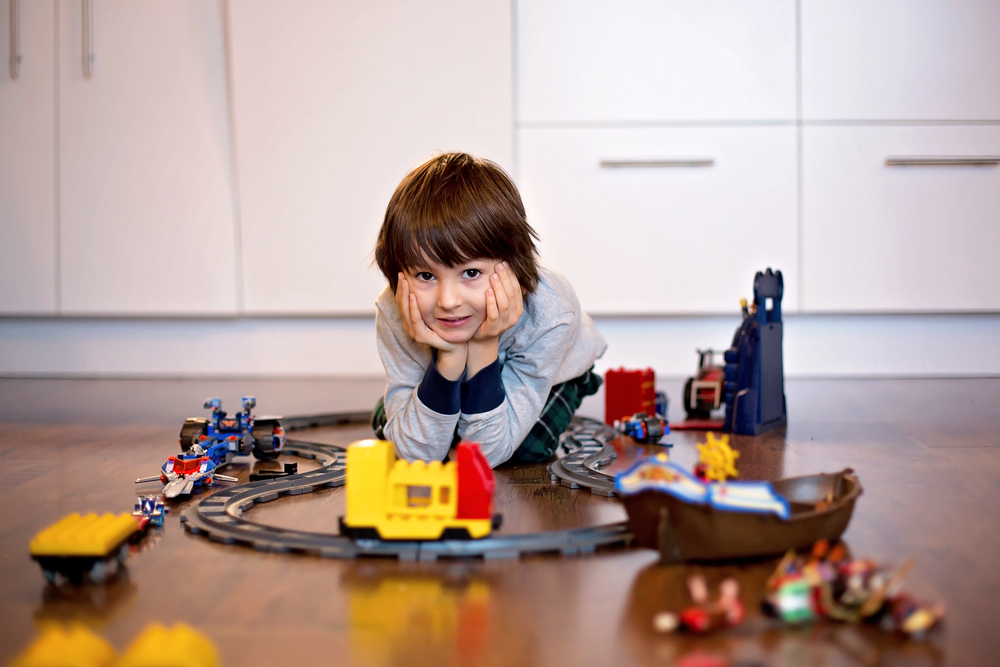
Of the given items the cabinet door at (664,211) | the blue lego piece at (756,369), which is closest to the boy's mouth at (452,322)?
the blue lego piece at (756,369)

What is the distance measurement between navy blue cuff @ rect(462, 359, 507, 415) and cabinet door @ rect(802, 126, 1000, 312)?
1.33 m

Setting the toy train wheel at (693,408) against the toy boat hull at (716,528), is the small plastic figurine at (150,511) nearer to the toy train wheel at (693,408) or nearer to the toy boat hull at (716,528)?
the toy boat hull at (716,528)

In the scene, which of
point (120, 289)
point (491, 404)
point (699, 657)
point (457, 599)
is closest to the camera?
point (699, 657)

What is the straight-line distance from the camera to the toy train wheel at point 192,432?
1103mm

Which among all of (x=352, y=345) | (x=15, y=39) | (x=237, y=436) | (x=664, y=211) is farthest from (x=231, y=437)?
(x=15, y=39)

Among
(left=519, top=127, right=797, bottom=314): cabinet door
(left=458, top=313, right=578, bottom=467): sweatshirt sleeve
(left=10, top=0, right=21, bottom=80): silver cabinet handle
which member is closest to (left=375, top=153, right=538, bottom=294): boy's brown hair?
(left=458, top=313, right=578, bottom=467): sweatshirt sleeve

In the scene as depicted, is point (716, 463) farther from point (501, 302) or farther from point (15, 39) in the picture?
point (15, 39)

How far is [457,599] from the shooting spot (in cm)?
62

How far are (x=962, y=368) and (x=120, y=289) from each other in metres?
2.16

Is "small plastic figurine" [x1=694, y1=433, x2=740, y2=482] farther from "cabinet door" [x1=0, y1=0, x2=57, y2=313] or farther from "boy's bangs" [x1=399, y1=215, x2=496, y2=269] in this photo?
"cabinet door" [x1=0, y1=0, x2=57, y2=313]

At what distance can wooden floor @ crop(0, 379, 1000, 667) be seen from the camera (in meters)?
0.54

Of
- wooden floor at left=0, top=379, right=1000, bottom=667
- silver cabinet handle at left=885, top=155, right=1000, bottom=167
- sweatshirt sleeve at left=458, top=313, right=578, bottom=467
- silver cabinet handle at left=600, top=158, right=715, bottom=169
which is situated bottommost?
wooden floor at left=0, top=379, right=1000, bottom=667

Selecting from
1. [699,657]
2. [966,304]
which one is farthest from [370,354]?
[699,657]

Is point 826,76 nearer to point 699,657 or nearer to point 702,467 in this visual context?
point 702,467
